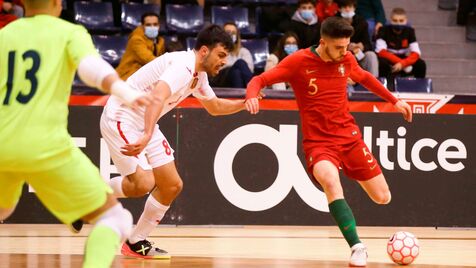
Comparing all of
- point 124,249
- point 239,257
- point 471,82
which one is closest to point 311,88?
point 239,257

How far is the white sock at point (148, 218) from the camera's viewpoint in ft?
26.5

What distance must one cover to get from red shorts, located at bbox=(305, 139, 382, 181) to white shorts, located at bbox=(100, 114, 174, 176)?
3.70ft

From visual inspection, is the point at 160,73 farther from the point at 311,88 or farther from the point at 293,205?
the point at 293,205

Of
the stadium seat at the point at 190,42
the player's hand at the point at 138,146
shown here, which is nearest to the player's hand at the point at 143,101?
the player's hand at the point at 138,146

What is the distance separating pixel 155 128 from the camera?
7914 millimetres

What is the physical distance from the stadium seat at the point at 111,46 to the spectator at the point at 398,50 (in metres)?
3.67

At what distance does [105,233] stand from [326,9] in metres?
10.1

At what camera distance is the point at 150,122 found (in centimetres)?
687

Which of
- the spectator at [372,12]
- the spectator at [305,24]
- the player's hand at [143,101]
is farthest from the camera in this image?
the spectator at [372,12]

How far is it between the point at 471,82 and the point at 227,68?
14.9 feet

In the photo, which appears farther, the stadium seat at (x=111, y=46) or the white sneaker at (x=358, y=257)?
the stadium seat at (x=111, y=46)

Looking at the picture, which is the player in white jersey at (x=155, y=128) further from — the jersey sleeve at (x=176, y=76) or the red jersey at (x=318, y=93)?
the red jersey at (x=318, y=93)

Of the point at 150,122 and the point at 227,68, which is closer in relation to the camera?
the point at 150,122

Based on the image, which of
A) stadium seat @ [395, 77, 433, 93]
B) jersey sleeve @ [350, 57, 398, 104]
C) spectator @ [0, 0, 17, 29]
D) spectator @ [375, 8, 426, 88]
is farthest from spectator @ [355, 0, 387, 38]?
jersey sleeve @ [350, 57, 398, 104]
